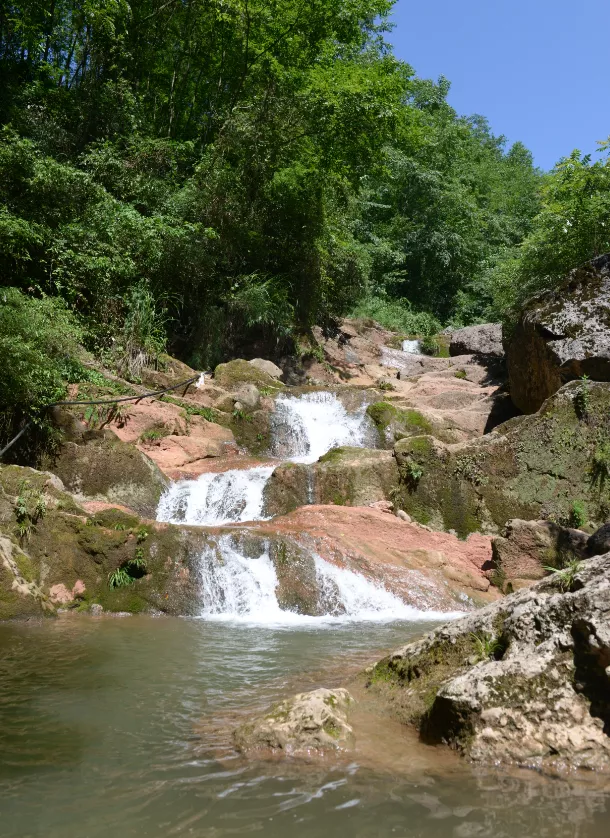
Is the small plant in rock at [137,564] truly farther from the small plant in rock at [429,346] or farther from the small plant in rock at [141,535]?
the small plant in rock at [429,346]

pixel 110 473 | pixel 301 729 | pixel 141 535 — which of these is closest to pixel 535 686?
pixel 301 729

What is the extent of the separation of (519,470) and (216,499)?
5559mm

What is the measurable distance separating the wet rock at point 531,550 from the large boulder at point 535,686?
19.1 feet

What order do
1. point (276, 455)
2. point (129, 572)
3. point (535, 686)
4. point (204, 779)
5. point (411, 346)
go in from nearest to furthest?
→ point (204, 779)
point (535, 686)
point (129, 572)
point (276, 455)
point (411, 346)

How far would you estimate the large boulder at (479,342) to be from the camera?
25.6 metres

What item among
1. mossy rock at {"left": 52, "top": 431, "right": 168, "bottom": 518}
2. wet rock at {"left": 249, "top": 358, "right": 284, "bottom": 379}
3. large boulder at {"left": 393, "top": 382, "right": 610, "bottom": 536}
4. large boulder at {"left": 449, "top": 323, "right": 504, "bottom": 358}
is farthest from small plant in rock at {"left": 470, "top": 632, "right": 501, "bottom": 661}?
large boulder at {"left": 449, "top": 323, "right": 504, "bottom": 358}

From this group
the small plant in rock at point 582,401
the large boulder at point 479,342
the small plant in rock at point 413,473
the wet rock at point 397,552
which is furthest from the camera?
the large boulder at point 479,342

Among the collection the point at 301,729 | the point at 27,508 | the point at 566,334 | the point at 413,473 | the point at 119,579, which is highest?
the point at 566,334

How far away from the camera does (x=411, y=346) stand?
96.2ft

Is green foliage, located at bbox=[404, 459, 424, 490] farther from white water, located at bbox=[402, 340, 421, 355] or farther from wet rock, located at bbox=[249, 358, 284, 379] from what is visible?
white water, located at bbox=[402, 340, 421, 355]

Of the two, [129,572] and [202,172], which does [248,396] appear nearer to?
[202,172]

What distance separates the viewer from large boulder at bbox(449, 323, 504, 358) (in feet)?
Result: 83.9

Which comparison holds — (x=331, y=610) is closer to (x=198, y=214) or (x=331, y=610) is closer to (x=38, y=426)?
(x=38, y=426)

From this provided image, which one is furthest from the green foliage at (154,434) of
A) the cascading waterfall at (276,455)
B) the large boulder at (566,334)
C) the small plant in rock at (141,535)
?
the large boulder at (566,334)
